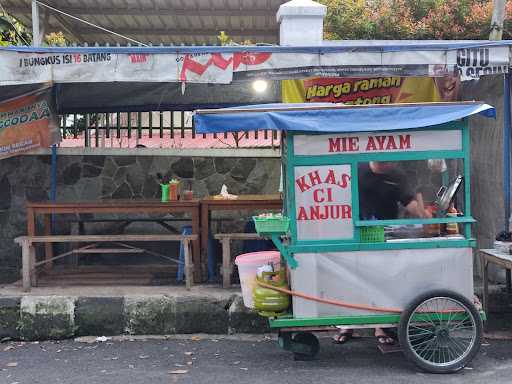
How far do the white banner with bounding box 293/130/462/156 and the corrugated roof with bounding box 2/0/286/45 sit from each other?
382 cm

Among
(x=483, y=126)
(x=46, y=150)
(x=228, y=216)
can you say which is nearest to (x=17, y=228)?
(x=46, y=150)

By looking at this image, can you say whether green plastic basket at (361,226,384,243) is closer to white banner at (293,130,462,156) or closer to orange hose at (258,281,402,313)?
orange hose at (258,281,402,313)

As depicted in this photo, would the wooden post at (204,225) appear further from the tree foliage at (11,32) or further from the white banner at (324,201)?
the tree foliage at (11,32)

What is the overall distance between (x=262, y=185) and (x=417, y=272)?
410 centimetres

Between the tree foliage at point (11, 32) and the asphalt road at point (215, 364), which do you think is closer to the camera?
the asphalt road at point (215, 364)

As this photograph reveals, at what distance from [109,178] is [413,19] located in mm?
5372

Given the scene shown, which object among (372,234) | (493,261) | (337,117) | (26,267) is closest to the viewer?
(337,117)

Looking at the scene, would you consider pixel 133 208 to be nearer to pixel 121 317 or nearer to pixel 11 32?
pixel 121 317

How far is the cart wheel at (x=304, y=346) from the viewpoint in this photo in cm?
545

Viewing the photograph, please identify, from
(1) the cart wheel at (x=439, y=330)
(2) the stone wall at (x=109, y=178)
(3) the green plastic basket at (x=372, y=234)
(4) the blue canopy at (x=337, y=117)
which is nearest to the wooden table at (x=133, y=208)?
(2) the stone wall at (x=109, y=178)

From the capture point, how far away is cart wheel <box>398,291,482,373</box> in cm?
515

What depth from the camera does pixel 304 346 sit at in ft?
17.9

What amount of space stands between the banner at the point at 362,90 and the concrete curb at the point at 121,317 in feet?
9.82

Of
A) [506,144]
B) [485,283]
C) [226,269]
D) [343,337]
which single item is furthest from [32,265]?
[506,144]
